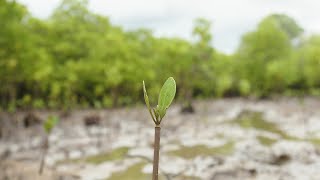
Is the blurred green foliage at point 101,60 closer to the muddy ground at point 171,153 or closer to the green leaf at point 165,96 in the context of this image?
the muddy ground at point 171,153

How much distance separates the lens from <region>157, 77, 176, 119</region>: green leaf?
330 centimetres

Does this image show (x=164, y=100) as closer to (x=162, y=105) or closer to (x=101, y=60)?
(x=162, y=105)

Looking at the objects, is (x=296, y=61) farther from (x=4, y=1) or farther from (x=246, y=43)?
(x=4, y=1)

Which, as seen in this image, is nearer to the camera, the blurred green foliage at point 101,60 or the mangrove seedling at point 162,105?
the mangrove seedling at point 162,105

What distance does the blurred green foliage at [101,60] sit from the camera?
968 inches

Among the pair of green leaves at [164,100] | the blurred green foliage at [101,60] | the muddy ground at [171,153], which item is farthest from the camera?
the blurred green foliage at [101,60]

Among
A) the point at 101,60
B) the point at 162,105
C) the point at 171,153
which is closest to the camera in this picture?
the point at 162,105

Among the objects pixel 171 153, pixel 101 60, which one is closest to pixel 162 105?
pixel 171 153

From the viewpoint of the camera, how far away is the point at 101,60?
37562 mm

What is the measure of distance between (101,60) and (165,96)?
34731 millimetres

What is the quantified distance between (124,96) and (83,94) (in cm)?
717

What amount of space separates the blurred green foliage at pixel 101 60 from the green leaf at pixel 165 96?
18058 mm

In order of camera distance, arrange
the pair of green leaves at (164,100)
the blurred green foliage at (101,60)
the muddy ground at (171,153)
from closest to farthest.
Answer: the pair of green leaves at (164,100), the muddy ground at (171,153), the blurred green foliage at (101,60)

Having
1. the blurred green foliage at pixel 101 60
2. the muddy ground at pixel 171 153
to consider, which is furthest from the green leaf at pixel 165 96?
the blurred green foliage at pixel 101 60
